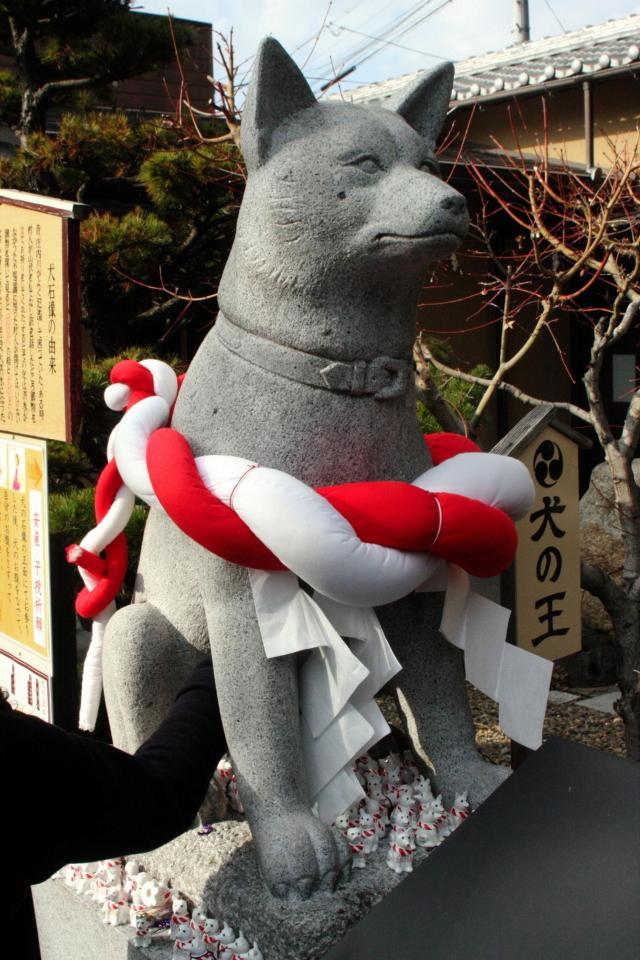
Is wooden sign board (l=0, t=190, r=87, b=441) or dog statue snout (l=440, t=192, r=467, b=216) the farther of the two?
wooden sign board (l=0, t=190, r=87, b=441)

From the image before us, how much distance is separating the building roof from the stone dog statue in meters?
4.29

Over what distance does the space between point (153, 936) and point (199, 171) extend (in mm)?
3533

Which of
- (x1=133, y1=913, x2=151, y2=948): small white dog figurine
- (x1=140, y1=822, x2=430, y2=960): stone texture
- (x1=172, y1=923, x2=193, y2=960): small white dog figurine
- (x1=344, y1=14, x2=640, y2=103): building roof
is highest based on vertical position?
(x1=344, y1=14, x2=640, y2=103): building roof

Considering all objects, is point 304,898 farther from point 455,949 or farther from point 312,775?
point 455,949

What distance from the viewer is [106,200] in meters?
5.59

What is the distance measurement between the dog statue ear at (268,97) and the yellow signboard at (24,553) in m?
1.33

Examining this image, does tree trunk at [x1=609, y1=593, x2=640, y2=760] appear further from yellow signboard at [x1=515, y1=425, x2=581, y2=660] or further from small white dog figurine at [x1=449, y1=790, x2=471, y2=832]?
small white dog figurine at [x1=449, y1=790, x2=471, y2=832]

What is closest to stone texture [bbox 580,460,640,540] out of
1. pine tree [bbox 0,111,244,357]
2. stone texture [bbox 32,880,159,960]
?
pine tree [bbox 0,111,244,357]

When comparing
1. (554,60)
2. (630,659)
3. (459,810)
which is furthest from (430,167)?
(554,60)

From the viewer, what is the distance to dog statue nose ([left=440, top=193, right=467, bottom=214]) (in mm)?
2088

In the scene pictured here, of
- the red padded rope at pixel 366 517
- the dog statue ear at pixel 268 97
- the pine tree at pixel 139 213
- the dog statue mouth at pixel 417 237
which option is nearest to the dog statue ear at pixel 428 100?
the dog statue ear at pixel 268 97

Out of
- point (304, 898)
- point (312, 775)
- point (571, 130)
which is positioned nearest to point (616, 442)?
point (312, 775)

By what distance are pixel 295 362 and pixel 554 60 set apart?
6811mm

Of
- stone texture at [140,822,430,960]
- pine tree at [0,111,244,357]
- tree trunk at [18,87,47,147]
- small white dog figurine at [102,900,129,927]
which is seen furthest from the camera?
tree trunk at [18,87,47,147]
